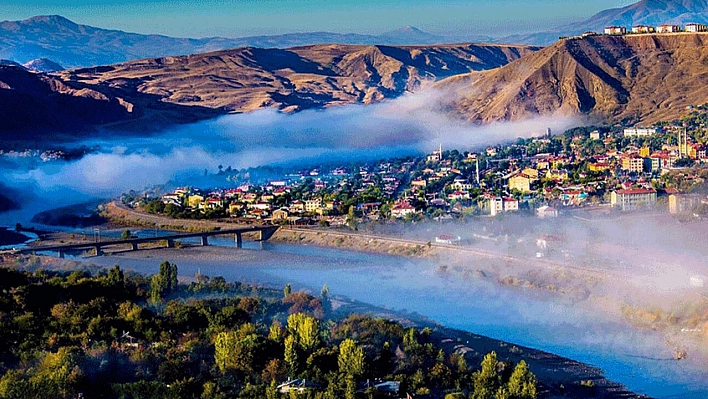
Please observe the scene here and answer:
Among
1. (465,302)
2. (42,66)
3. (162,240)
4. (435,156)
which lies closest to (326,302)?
(465,302)

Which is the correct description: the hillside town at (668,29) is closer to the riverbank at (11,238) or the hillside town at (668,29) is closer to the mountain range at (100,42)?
the riverbank at (11,238)

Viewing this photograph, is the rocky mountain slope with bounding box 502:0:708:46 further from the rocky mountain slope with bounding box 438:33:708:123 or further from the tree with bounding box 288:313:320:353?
the tree with bounding box 288:313:320:353

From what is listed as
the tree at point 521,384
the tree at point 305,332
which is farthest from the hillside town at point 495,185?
the tree at point 521,384

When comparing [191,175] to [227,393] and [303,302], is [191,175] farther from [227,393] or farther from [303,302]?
[227,393]

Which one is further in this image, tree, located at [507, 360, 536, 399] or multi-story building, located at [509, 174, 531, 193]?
multi-story building, located at [509, 174, 531, 193]

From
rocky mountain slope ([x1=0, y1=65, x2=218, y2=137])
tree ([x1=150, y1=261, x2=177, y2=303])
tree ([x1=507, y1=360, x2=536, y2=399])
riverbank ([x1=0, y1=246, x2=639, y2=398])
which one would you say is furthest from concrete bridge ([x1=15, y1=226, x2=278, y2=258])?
rocky mountain slope ([x1=0, y1=65, x2=218, y2=137])

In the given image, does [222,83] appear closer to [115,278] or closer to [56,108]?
[56,108]
